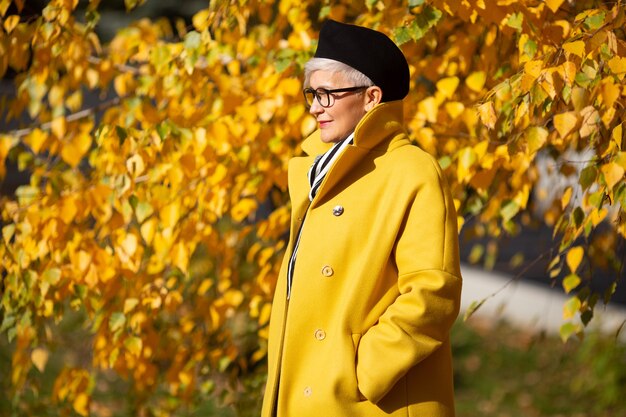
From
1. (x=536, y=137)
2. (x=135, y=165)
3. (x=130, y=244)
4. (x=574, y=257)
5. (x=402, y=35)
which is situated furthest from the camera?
(x=130, y=244)

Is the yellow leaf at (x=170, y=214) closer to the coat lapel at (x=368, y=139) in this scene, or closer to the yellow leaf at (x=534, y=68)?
the coat lapel at (x=368, y=139)

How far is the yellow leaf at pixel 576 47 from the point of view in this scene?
2.35 meters

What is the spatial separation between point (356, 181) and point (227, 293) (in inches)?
67.4

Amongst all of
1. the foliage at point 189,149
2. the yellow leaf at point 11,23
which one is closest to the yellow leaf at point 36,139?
the foliage at point 189,149

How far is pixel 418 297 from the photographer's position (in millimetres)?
2078

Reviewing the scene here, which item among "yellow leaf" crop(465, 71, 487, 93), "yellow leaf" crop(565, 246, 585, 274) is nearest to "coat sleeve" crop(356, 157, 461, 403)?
"yellow leaf" crop(565, 246, 585, 274)

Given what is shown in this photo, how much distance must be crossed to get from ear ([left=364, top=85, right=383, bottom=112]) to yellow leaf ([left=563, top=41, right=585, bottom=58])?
0.50 meters

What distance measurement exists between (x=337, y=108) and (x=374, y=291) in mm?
447

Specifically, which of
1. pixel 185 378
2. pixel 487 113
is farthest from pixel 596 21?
pixel 185 378

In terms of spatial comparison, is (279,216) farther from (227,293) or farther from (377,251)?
(377,251)

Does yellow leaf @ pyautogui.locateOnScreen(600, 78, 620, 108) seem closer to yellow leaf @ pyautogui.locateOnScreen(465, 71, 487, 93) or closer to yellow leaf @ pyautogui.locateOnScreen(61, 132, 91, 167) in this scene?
yellow leaf @ pyautogui.locateOnScreen(465, 71, 487, 93)

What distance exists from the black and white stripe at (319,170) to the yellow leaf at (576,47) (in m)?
0.59

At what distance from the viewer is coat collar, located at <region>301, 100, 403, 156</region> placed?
86.5 inches

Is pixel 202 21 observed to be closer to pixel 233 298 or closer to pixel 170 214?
pixel 170 214
